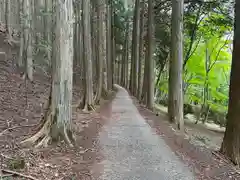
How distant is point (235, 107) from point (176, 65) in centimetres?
440

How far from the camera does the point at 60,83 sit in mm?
7332

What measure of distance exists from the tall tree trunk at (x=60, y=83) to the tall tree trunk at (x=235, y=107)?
4361 millimetres

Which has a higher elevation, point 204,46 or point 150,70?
point 204,46

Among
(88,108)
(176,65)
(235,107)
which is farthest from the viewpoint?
(88,108)

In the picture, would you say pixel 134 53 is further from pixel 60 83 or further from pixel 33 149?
pixel 33 149

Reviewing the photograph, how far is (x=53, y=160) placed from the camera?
625 cm

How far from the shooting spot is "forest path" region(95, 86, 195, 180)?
5855mm

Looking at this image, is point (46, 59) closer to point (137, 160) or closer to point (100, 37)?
point (100, 37)

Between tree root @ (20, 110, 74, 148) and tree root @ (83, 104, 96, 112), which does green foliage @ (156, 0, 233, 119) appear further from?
tree root @ (20, 110, 74, 148)

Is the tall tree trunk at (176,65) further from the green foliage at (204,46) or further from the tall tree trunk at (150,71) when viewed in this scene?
the green foliage at (204,46)

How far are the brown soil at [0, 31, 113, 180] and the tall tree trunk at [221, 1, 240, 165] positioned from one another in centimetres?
370

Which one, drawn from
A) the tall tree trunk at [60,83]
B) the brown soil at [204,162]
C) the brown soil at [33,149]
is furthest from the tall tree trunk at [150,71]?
the tall tree trunk at [60,83]

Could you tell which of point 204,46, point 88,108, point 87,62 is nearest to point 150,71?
point 87,62

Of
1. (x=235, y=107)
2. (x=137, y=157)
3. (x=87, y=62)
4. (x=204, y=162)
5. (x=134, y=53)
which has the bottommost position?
(x=204, y=162)
